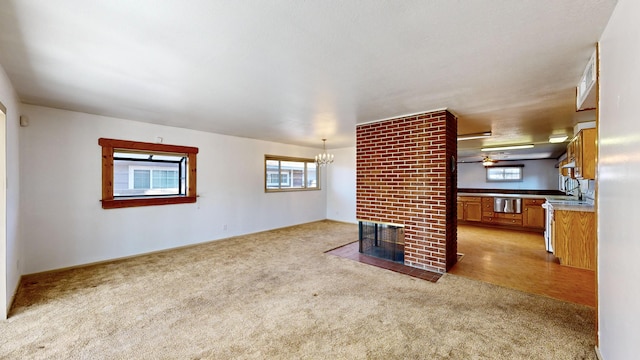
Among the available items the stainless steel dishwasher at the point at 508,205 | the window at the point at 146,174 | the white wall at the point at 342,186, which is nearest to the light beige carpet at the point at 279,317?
the window at the point at 146,174

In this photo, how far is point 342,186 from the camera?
7695mm

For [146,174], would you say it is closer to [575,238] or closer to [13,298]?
[13,298]

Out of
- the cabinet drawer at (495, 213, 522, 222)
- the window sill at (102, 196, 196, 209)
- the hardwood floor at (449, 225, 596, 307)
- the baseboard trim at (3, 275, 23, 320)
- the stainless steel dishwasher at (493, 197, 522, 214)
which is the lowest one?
the hardwood floor at (449, 225, 596, 307)

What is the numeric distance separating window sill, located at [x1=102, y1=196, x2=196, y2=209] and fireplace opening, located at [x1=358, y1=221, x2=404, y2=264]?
3390 mm

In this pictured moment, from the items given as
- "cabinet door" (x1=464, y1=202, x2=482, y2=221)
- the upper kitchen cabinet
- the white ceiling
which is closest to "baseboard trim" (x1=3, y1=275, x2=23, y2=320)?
the white ceiling

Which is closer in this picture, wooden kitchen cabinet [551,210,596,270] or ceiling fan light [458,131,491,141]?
wooden kitchen cabinet [551,210,596,270]

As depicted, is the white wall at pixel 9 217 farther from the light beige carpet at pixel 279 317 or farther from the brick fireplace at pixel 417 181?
the brick fireplace at pixel 417 181

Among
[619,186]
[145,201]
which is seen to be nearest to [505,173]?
[619,186]

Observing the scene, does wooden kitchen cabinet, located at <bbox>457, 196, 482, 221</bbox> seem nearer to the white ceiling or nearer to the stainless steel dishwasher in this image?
the stainless steel dishwasher

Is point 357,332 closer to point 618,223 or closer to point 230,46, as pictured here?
point 618,223

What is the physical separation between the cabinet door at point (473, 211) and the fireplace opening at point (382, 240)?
4152 mm

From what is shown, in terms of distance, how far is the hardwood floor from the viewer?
9.70 ft

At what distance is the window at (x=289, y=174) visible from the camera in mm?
6633

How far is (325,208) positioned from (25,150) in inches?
250
